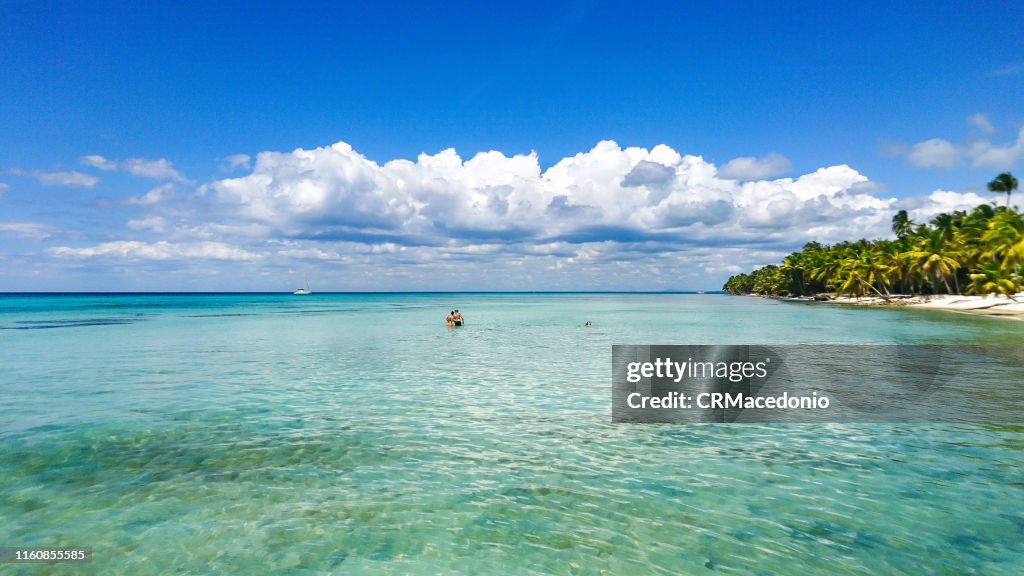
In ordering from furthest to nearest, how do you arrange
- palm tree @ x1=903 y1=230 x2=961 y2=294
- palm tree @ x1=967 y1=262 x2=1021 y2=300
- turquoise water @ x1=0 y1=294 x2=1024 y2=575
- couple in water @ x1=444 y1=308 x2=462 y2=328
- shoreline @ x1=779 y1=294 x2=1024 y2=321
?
palm tree @ x1=903 y1=230 x2=961 y2=294 < palm tree @ x1=967 y1=262 x2=1021 y2=300 < shoreline @ x1=779 y1=294 x2=1024 y2=321 < couple in water @ x1=444 y1=308 x2=462 y2=328 < turquoise water @ x1=0 y1=294 x2=1024 y2=575

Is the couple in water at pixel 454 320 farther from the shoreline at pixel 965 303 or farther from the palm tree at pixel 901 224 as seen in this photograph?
the palm tree at pixel 901 224

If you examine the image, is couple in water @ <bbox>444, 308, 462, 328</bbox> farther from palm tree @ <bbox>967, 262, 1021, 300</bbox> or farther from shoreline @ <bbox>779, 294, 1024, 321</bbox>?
palm tree @ <bbox>967, 262, 1021, 300</bbox>

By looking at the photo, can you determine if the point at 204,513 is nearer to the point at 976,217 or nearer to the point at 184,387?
the point at 184,387

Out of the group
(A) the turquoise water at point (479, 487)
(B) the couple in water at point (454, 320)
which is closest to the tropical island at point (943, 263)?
(B) the couple in water at point (454, 320)

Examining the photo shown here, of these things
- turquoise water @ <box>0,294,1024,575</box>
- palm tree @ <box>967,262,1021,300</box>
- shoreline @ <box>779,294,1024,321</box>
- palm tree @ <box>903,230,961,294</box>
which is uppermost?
palm tree @ <box>903,230,961,294</box>

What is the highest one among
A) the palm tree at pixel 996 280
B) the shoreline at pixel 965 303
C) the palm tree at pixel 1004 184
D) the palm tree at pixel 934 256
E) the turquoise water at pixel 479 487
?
the palm tree at pixel 1004 184

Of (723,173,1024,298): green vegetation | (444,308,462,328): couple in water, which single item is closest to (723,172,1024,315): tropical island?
(723,173,1024,298): green vegetation

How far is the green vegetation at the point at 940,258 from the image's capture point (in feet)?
242

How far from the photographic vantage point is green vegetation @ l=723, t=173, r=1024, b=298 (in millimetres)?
73625

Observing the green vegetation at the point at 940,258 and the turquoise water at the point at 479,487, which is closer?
the turquoise water at the point at 479,487

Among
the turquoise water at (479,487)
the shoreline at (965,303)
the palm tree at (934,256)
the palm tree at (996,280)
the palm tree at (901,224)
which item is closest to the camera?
the turquoise water at (479,487)

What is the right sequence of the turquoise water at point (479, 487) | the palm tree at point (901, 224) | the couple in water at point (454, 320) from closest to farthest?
the turquoise water at point (479, 487)
the couple in water at point (454, 320)
the palm tree at point (901, 224)

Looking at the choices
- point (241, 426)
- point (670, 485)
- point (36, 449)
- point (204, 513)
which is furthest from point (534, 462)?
point (36, 449)

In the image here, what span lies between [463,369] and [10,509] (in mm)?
19147
